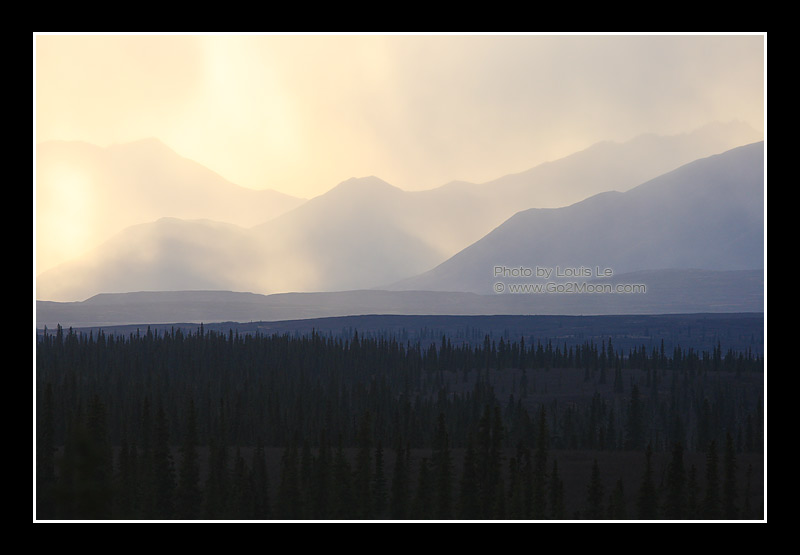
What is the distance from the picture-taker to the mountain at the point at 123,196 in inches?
1478

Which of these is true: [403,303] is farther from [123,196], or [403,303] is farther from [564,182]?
[123,196]

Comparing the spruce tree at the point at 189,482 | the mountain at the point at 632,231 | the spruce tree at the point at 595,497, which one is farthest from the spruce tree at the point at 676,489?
the spruce tree at the point at 189,482

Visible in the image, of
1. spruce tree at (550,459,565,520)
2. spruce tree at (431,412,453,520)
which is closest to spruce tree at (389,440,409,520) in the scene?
spruce tree at (431,412,453,520)

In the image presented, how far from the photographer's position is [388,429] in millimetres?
44812

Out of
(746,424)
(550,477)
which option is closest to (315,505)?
(550,477)

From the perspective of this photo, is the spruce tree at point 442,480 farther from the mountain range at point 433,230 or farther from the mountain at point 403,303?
the mountain range at point 433,230

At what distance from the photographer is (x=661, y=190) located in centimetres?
4119

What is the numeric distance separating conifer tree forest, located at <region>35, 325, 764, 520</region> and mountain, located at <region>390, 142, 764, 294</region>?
6336 millimetres

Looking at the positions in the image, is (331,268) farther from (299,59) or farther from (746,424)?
(746,424)

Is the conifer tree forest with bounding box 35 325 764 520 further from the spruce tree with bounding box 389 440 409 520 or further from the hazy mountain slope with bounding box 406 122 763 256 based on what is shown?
the hazy mountain slope with bounding box 406 122 763 256

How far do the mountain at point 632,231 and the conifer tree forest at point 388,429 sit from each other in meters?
6.34

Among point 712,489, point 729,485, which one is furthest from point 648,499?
point 729,485

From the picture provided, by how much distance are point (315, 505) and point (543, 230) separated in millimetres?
17073
